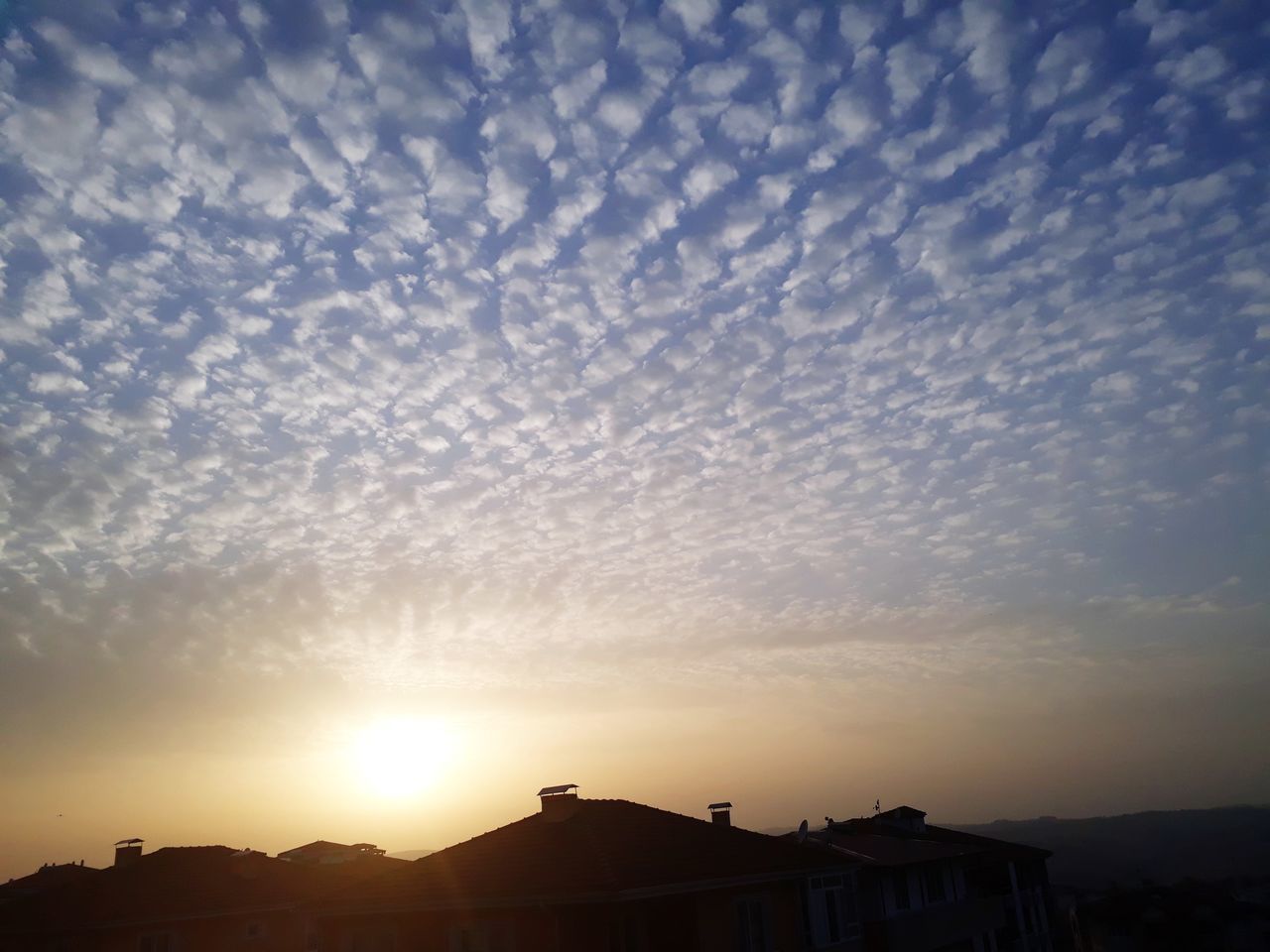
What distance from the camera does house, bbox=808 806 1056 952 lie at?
34.0 metres

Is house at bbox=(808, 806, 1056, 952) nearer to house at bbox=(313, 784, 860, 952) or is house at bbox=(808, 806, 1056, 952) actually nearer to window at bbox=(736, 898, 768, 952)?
house at bbox=(313, 784, 860, 952)

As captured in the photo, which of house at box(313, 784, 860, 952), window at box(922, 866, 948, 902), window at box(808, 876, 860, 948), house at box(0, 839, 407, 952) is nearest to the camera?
house at box(313, 784, 860, 952)

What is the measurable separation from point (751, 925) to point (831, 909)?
5.86m

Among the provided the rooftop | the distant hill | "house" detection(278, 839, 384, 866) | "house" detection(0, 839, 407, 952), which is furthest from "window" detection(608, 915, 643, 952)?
the distant hill

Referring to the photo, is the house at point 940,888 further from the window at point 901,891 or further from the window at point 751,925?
the window at point 751,925

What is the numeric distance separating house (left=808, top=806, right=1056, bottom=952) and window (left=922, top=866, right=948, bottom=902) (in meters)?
0.04

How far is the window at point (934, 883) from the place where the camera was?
3734 centimetres

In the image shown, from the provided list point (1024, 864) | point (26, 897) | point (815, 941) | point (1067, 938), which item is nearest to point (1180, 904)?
point (1067, 938)

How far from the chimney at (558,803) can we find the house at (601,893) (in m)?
0.05

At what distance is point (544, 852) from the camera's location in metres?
24.7

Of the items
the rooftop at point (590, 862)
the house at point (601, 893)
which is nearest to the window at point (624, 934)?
the house at point (601, 893)

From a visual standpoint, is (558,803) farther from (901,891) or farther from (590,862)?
(901,891)

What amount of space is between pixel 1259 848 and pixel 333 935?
187 m

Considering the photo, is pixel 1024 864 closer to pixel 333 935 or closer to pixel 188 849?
pixel 333 935
